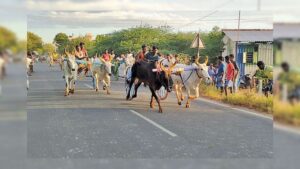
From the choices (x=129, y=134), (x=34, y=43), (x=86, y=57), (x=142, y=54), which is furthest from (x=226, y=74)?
(x=34, y=43)

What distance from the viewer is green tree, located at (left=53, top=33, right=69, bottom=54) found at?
636 cm

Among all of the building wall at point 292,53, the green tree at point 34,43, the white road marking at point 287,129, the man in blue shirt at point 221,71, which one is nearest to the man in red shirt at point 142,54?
the man in blue shirt at point 221,71

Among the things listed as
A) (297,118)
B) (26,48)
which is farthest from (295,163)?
(26,48)

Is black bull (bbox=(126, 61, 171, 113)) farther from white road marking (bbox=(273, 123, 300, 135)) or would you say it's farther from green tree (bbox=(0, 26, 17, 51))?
green tree (bbox=(0, 26, 17, 51))

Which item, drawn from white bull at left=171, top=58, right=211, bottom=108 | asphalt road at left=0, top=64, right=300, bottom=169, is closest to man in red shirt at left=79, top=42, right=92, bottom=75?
asphalt road at left=0, top=64, right=300, bottom=169

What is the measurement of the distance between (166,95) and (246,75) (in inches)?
44.0

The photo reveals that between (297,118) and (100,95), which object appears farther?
(100,95)

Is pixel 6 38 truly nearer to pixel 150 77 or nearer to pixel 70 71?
pixel 70 71

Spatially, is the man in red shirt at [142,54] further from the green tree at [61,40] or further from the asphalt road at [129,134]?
the green tree at [61,40]

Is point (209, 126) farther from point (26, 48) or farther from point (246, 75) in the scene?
point (26, 48)

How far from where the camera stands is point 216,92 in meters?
6.48

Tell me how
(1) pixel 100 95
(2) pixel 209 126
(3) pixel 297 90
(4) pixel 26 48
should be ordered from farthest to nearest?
(1) pixel 100 95
(2) pixel 209 126
(4) pixel 26 48
(3) pixel 297 90

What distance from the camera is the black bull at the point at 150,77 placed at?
6418 mm

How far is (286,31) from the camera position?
5594 mm
